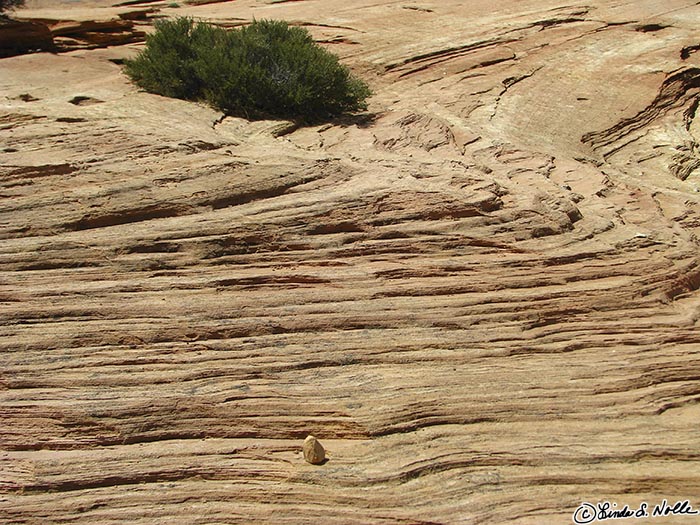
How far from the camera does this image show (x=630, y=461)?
5.37 m

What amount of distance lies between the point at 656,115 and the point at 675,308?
762cm

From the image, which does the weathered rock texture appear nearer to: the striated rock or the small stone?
the small stone

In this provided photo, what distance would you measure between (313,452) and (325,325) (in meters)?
1.24

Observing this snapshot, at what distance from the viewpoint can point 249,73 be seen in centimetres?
1084

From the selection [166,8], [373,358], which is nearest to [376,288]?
[373,358]

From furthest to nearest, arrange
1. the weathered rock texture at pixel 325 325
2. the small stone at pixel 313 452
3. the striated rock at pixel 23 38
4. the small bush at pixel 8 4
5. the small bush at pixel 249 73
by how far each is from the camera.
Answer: the small bush at pixel 8 4
the striated rock at pixel 23 38
the small bush at pixel 249 73
the small stone at pixel 313 452
the weathered rock texture at pixel 325 325

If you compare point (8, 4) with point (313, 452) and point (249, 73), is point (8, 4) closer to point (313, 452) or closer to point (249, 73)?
point (249, 73)

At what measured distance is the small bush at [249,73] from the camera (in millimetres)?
10719

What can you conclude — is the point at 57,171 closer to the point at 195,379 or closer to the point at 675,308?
the point at 195,379

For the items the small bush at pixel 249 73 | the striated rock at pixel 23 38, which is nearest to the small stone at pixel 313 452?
the small bush at pixel 249 73

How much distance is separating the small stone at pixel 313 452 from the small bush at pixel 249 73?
5.89 meters

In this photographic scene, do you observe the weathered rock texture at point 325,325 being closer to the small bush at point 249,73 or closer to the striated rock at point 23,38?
the small bush at point 249,73

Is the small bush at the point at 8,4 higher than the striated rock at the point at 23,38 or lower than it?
higher

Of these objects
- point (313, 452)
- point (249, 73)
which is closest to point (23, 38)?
point (249, 73)
